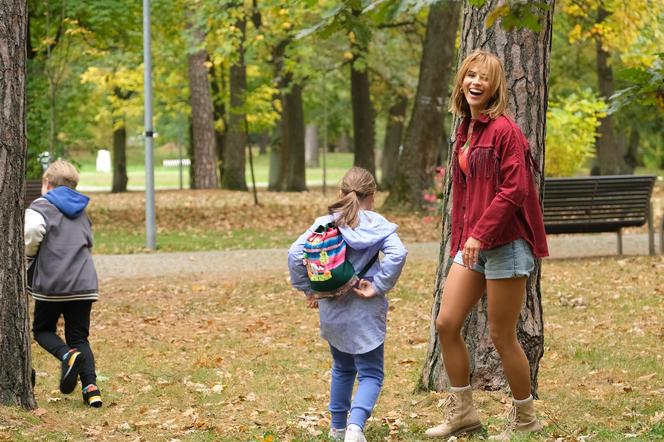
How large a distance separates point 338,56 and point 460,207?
25953 mm

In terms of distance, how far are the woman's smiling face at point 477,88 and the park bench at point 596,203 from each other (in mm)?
9064

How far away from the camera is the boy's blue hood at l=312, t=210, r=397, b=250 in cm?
544

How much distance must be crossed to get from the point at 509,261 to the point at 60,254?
3217 mm

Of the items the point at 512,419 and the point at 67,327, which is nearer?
the point at 512,419

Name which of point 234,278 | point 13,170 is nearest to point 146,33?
point 234,278

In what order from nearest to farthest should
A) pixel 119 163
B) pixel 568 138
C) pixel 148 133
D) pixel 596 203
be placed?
pixel 596 203 < pixel 148 133 < pixel 568 138 < pixel 119 163

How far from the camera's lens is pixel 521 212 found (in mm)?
5133

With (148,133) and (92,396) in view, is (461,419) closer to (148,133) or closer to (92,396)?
(92,396)

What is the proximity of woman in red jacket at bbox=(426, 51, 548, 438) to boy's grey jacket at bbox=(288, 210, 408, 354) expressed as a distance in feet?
1.06

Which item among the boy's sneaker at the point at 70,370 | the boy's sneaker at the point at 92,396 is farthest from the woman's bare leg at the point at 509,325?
the boy's sneaker at the point at 70,370

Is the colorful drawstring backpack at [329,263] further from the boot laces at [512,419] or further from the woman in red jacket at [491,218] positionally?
the boot laces at [512,419]

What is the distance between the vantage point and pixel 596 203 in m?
14.6

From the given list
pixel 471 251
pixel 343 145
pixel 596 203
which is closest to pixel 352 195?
pixel 471 251

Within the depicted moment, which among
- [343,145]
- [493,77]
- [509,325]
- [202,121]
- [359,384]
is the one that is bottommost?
[359,384]
